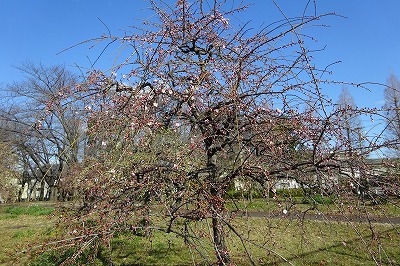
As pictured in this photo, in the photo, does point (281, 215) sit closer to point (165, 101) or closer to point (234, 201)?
point (234, 201)

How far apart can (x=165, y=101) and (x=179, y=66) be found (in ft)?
1.21

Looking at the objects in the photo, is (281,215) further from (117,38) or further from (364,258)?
(364,258)

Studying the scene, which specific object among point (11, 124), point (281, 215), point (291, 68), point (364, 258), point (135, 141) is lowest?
point (364, 258)

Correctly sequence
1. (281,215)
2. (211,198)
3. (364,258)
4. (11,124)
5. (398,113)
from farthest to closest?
1. (11,124)
2. (364,258)
3. (281,215)
4. (398,113)
5. (211,198)

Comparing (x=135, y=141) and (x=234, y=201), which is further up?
(x=135, y=141)

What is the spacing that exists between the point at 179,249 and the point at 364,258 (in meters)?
3.04

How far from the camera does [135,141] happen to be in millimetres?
2795

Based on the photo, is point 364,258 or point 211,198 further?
point 364,258

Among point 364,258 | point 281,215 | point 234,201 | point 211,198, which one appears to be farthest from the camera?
point 364,258

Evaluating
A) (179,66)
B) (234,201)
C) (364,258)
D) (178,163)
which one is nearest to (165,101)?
(179,66)

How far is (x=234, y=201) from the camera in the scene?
320cm

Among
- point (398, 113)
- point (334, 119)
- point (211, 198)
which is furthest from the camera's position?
point (334, 119)

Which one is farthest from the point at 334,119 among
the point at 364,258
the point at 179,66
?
the point at 364,258

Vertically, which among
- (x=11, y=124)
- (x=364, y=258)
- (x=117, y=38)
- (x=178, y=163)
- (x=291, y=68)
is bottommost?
(x=364, y=258)
